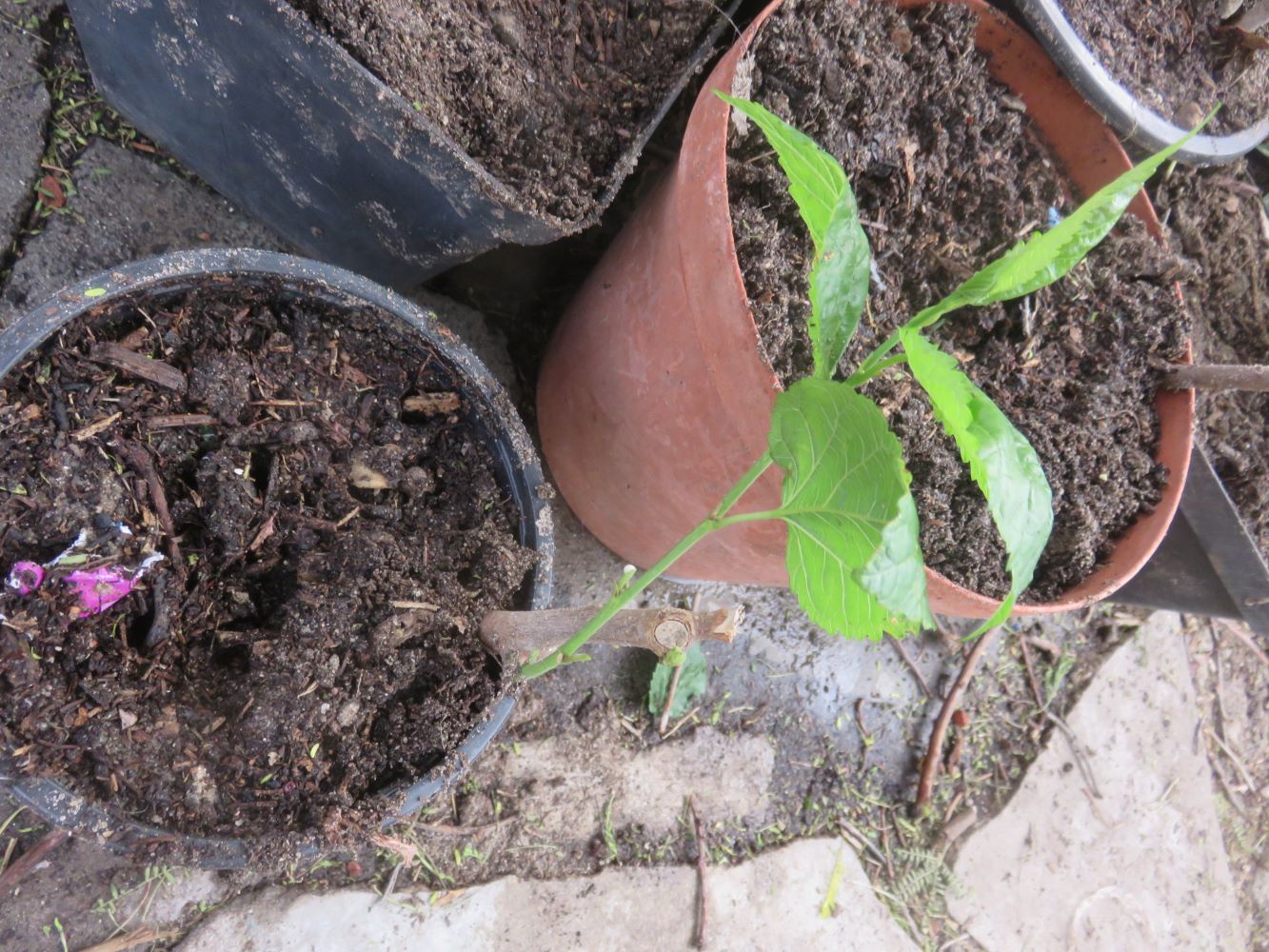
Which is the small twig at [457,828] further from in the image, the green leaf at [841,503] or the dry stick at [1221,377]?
the dry stick at [1221,377]

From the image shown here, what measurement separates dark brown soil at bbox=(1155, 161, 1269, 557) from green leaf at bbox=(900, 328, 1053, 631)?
3.35 ft

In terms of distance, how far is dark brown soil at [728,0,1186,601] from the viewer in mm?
921

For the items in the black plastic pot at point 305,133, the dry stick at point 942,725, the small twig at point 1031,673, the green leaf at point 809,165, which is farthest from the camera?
the small twig at point 1031,673

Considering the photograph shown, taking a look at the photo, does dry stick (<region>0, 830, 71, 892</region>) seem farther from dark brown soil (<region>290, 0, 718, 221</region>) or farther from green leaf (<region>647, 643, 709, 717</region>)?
dark brown soil (<region>290, 0, 718, 221</region>)

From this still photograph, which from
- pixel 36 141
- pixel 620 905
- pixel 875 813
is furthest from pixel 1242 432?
pixel 36 141

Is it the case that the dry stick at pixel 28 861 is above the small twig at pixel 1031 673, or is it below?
below

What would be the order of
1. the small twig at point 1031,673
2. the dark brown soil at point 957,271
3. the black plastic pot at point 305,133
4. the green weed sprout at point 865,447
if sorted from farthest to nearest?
the small twig at point 1031,673 → the dark brown soil at point 957,271 → the black plastic pot at point 305,133 → the green weed sprout at point 865,447

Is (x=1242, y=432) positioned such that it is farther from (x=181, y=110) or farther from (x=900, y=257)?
(x=181, y=110)

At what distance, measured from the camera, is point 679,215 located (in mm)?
871

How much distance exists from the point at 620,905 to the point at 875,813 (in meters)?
0.53

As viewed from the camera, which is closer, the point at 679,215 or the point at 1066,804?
the point at 679,215

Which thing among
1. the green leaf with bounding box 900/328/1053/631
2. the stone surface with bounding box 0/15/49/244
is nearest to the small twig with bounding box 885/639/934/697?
the green leaf with bounding box 900/328/1053/631

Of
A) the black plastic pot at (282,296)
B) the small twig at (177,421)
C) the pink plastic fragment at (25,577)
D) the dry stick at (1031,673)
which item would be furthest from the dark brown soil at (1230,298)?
the pink plastic fragment at (25,577)

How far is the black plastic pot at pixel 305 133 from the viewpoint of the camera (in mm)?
798
